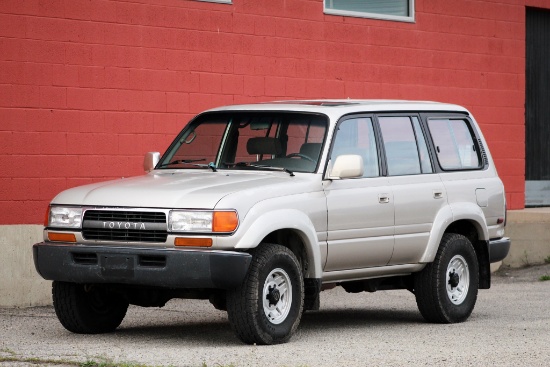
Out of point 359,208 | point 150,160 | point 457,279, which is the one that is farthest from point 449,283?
point 150,160

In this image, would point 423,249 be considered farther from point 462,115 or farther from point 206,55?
point 206,55

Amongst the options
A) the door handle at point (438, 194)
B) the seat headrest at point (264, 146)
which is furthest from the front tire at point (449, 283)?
the seat headrest at point (264, 146)

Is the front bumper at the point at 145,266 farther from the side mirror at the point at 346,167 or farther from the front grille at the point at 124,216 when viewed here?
the side mirror at the point at 346,167

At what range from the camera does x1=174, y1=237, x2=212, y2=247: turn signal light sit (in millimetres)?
9009

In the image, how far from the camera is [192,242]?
9039 mm

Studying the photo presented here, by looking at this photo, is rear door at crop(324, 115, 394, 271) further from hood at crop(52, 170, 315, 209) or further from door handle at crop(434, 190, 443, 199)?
door handle at crop(434, 190, 443, 199)

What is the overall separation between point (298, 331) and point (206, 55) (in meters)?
4.56

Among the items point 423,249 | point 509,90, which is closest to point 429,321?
point 423,249

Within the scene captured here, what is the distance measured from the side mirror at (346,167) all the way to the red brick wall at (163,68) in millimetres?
3966

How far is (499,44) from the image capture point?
17.9 m

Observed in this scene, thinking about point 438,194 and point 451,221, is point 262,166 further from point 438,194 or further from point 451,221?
point 451,221

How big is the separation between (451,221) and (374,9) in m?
5.67

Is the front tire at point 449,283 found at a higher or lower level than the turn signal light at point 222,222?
lower

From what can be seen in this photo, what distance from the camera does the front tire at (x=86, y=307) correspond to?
10.0 meters
